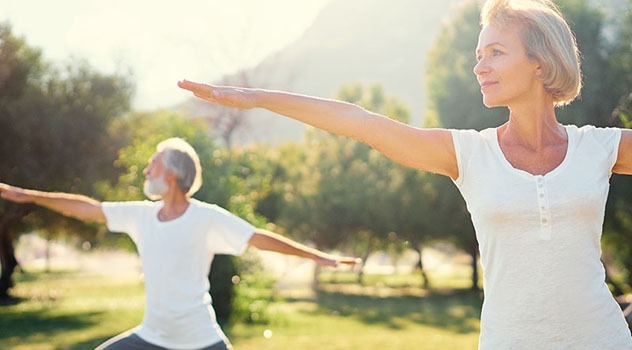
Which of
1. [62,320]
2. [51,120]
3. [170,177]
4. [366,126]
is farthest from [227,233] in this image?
[51,120]

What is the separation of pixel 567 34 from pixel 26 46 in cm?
2642

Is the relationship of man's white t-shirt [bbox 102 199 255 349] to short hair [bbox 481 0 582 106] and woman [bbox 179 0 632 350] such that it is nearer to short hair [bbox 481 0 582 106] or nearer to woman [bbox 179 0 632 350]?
woman [bbox 179 0 632 350]

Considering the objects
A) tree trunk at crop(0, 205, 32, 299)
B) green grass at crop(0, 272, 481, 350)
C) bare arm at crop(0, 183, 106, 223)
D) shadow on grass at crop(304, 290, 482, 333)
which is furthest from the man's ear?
tree trunk at crop(0, 205, 32, 299)

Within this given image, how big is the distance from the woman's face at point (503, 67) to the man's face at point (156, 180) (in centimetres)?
364

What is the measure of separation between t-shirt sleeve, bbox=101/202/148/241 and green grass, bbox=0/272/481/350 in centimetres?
922

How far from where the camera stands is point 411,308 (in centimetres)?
2850

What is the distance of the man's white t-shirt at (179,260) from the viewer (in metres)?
5.74

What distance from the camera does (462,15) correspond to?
3186 cm

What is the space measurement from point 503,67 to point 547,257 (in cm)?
70

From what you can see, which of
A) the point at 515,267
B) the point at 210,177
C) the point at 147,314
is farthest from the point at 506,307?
the point at 210,177

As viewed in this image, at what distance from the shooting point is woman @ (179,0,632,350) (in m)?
2.82

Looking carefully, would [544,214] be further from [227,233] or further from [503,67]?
[227,233]

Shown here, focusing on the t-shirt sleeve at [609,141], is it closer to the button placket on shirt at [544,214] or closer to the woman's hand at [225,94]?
the button placket on shirt at [544,214]

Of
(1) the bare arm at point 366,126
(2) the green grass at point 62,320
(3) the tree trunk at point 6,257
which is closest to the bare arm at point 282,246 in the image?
(1) the bare arm at point 366,126
